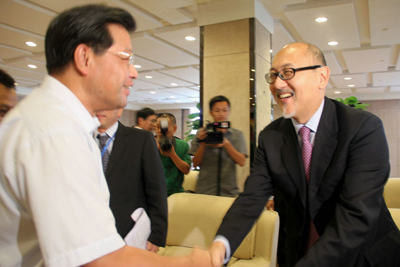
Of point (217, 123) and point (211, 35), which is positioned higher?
point (211, 35)

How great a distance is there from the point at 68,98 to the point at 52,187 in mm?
272

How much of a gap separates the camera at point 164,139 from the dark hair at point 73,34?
6.88 feet

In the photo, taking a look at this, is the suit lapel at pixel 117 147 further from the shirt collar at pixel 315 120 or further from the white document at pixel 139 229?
the shirt collar at pixel 315 120

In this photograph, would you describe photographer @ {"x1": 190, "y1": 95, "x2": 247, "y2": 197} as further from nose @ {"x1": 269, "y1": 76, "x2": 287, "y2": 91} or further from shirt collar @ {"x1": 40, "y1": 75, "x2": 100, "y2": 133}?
shirt collar @ {"x1": 40, "y1": 75, "x2": 100, "y2": 133}

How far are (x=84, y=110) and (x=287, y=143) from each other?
41.2 inches

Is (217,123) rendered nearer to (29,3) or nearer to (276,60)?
(276,60)

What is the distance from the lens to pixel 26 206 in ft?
2.40

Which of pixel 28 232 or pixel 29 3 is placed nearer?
pixel 28 232

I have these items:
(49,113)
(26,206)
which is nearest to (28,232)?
(26,206)

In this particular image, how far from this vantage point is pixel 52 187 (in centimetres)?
A: 68

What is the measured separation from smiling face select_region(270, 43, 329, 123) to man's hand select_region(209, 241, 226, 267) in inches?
27.8

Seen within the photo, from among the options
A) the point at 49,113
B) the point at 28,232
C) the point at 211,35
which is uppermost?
the point at 211,35

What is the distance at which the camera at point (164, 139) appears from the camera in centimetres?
306

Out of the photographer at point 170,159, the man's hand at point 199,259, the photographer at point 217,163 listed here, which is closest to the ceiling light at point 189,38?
the photographer at point 170,159
